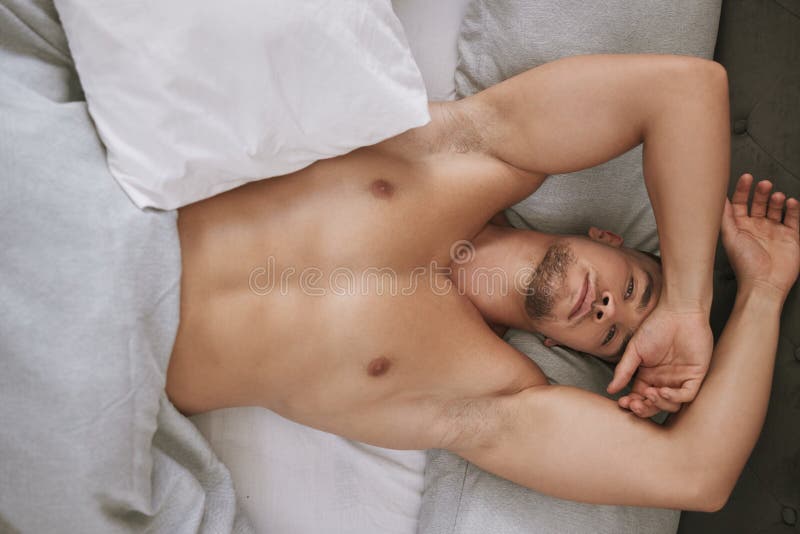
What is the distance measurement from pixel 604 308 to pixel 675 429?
0.25m

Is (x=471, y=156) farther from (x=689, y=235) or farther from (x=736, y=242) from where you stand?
(x=736, y=242)

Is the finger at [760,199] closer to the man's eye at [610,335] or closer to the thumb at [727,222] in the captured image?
the thumb at [727,222]

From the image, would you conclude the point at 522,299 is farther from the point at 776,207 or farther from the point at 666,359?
the point at 776,207

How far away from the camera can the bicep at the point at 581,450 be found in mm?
1114

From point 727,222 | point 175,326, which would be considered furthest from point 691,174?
point 175,326

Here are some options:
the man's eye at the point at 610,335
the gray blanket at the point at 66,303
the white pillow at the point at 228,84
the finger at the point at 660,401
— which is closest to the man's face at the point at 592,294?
the man's eye at the point at 610,335

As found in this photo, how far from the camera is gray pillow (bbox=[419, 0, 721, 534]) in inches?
48.9

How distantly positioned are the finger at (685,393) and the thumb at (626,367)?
0.07 m

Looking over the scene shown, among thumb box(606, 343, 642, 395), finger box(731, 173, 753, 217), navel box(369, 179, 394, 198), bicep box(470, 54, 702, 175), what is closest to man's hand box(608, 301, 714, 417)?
thumb box(606, 343, 642, 395)

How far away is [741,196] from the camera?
4.00 ft

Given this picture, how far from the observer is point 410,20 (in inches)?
55.8

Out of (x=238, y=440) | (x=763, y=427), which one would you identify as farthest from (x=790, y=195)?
(x=238, y=440)

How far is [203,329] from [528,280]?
2.09 ft

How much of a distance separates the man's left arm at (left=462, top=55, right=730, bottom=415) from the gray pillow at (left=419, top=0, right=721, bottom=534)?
16 centimetres
